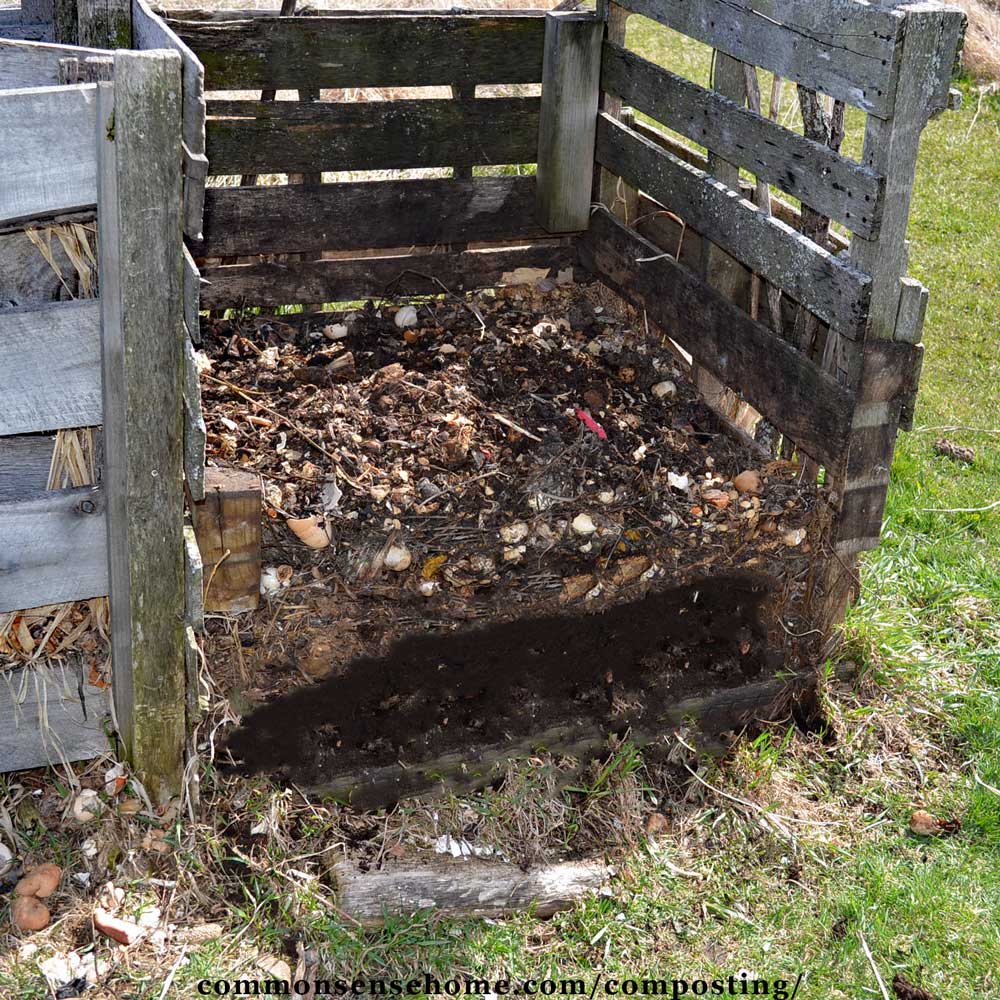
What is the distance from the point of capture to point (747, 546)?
3.61 m

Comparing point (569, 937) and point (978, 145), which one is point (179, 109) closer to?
point (569, 937)

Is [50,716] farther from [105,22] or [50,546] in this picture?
[105,22]

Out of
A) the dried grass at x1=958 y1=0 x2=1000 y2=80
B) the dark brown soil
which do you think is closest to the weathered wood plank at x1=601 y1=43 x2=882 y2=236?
the dark brown soil

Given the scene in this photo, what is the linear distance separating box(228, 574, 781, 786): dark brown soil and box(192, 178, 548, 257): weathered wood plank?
1872mm

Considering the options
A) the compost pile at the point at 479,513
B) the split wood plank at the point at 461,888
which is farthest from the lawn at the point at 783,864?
the compost pile at the point at 479,513

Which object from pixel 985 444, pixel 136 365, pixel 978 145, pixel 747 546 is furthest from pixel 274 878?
pixel 978 145

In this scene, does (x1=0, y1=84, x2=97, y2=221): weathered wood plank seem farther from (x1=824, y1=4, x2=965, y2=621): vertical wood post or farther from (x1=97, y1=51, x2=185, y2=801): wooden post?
(x1=824, y1=4, x2=965, y2=621): vertical wood post

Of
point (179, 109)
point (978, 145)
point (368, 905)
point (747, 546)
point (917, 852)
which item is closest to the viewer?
point (179, 109)

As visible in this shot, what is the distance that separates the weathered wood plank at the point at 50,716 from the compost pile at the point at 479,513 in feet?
1.24

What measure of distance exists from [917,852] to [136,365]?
2.45 m

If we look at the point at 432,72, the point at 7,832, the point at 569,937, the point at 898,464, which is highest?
the point at 432,72

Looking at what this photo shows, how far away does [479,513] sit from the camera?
138 inches

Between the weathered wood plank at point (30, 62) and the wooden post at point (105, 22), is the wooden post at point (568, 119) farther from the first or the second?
the weathered wood plank at point (30, 62)

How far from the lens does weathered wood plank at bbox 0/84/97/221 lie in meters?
2.37
